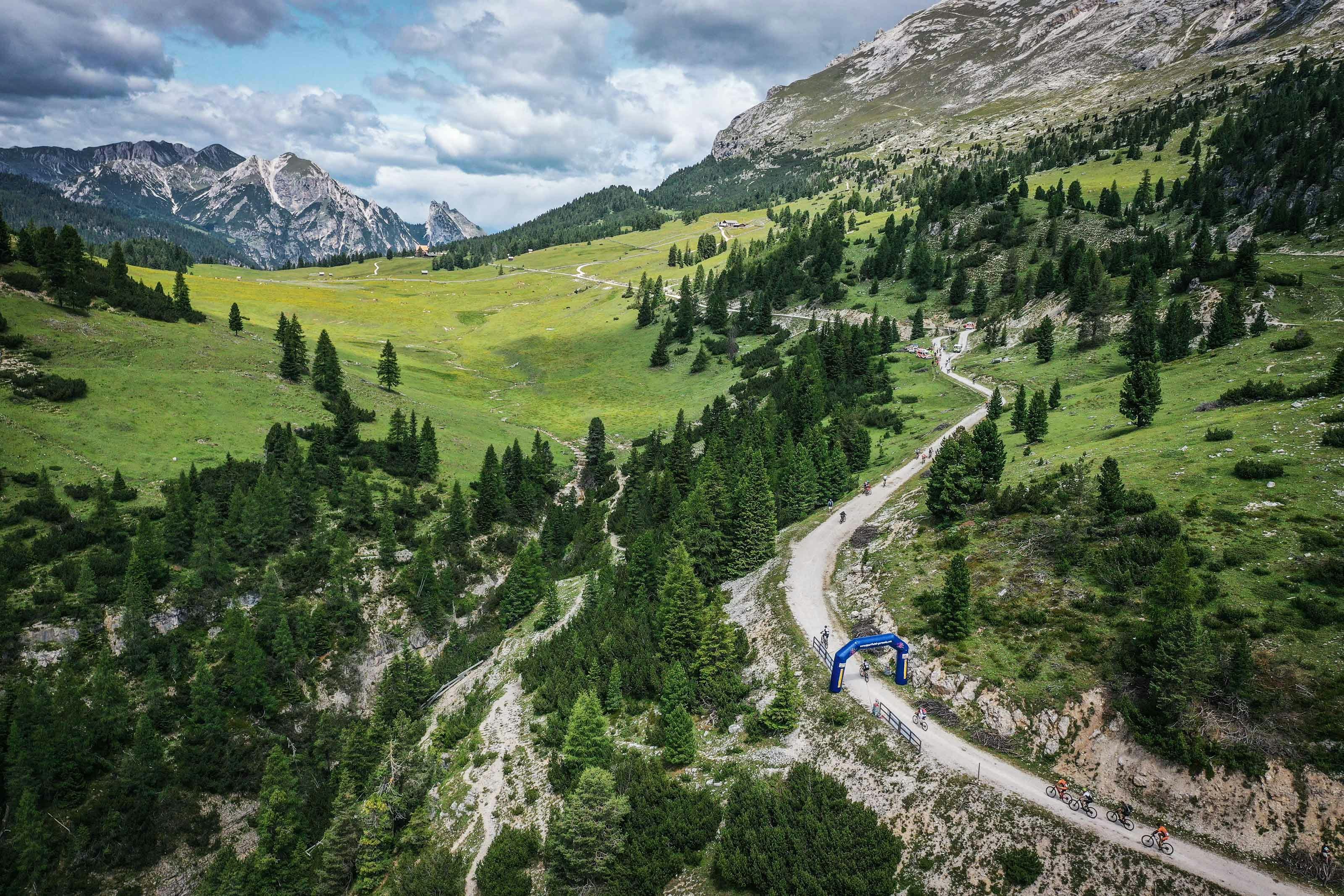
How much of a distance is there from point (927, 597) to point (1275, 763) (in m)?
21.6

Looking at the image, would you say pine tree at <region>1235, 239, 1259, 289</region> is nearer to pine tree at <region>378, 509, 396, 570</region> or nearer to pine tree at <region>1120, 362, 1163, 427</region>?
pine tree at <region>1120, 362, 1163, 427</region>

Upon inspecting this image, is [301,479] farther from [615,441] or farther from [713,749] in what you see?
[713,749]

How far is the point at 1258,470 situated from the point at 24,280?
158 meters

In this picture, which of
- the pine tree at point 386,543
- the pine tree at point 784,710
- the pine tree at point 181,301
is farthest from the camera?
the pine tree at point 181,301

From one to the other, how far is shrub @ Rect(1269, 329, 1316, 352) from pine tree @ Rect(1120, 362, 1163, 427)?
899 inches

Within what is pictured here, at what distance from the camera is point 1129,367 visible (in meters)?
93.2

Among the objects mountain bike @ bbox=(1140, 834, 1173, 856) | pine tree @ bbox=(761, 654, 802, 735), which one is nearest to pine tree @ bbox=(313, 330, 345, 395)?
pine tree @ bbox=(761, 654, 802, 735)

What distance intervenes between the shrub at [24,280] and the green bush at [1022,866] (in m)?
145

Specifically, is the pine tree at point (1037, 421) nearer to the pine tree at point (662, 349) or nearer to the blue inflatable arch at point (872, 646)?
the blue inflatable arch at point (872, 646)

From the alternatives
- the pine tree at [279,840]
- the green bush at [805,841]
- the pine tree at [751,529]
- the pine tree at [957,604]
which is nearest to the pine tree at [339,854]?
the pine tree at [279,840]

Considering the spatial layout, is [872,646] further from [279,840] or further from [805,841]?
[279,840]

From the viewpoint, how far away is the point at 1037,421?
7244 centimetres

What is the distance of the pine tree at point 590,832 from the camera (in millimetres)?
36406

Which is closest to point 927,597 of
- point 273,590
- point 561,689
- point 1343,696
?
point 1343,696
